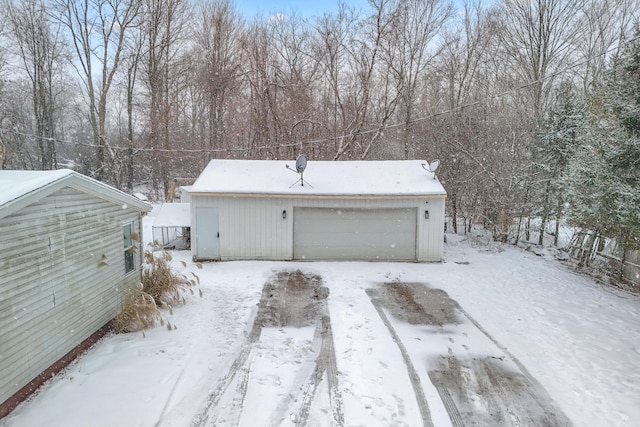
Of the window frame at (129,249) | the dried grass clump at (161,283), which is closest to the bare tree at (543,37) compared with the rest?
the dried grass clump at (161,283)

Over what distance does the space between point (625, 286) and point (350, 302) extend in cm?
705

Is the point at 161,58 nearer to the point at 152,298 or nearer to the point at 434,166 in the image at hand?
the point at 434,166

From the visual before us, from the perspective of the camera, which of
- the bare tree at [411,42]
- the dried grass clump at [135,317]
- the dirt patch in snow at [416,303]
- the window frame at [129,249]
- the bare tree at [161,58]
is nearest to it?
the dried grass clump at [135,317]

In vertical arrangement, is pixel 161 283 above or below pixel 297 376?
above

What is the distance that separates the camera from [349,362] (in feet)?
17.2

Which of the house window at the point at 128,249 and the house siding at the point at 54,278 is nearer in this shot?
the house siding at the point at 54,278

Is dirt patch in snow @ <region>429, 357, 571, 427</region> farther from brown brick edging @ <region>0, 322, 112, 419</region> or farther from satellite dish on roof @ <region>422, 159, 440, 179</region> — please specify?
satellite dish on roof @ <region>422, 159, 440, 179</region>

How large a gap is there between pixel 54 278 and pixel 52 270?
4.6 inches

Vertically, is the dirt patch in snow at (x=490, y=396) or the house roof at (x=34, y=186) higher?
the house roof at (x=34, y=186)

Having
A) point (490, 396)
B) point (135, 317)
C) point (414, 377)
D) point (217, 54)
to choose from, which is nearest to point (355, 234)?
point (414, 377)

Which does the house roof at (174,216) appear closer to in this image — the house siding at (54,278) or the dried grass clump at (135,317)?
the house siding at (54,278)

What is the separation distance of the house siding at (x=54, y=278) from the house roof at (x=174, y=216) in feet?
20.2

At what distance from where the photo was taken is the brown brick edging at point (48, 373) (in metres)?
3.96

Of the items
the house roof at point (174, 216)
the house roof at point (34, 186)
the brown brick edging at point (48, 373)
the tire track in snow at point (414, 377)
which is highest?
the house roof at point (34, 186)
